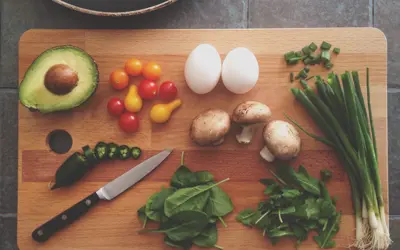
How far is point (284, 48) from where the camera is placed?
1.34 meters

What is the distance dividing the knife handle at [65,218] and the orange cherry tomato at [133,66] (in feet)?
1.24

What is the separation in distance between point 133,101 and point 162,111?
0.30 ft

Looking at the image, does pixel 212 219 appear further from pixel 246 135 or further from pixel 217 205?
pixel 246 135

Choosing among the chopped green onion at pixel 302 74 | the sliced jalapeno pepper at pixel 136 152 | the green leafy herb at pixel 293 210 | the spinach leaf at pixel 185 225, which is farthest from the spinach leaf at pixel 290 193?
the sliced jalapeno pepper at pixel 136 152

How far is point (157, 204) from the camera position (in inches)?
51.3

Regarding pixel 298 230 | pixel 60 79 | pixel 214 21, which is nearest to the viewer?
pixel 60 79

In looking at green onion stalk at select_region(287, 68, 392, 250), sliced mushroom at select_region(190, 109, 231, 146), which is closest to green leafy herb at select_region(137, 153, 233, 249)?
sliced mushroom at select_region(190, 109, 231, 146)

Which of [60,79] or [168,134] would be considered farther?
[168,134]

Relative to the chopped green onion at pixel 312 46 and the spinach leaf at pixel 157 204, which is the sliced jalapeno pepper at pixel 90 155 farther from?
the chopped green onion at pixel 312 46

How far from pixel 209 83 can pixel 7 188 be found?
0.73 m

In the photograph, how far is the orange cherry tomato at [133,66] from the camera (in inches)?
51.9

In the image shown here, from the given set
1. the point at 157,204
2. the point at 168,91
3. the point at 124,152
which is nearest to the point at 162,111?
the point at 168,91

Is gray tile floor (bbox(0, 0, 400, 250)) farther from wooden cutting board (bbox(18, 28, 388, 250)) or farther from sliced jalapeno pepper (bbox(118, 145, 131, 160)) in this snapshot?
sliced jalapeno pepper (bbox(118, 145, 131, 160))

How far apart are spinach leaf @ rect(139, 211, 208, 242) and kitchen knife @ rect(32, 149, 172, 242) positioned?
0.54 ft
